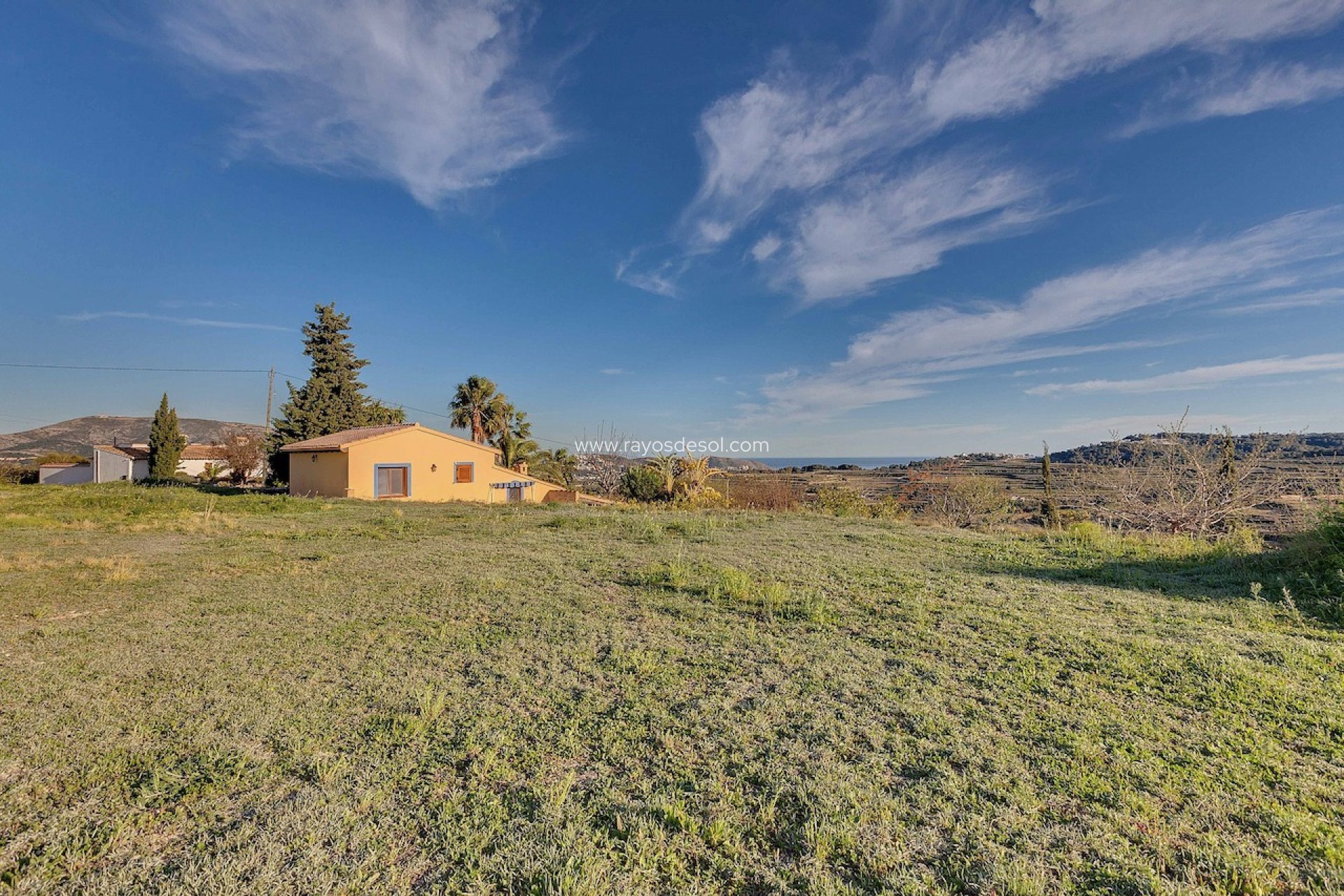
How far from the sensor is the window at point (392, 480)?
19.1 meters

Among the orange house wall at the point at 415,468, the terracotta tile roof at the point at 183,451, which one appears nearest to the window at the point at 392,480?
the orange house wall at the point at 415,468

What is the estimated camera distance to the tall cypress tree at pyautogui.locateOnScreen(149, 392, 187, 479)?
2731 centimetres

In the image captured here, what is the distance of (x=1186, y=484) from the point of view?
10148 millimetres

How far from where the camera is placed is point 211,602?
4.85m

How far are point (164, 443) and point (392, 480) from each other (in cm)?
1805

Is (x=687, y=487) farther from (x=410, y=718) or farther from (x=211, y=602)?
(x=410, y=718)

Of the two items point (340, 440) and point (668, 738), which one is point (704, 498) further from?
point (668, 738)

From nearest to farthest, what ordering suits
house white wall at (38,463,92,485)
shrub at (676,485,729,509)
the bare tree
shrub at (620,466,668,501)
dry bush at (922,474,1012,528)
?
dry bush at (922,474,1012,528) < shrub at (676,485,729,509) < shrub at (620,466,668,501) < house white wall at (38,463,92,485) < the bare tree

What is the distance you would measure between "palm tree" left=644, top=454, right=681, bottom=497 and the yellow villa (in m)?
2.61

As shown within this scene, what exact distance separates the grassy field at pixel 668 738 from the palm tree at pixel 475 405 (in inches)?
933

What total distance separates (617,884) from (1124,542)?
916 cm

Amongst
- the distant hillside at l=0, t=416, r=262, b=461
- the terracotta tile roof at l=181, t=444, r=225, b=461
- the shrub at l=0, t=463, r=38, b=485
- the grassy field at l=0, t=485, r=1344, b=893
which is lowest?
the grassy field at l=0, t=485, r=1344, b=893

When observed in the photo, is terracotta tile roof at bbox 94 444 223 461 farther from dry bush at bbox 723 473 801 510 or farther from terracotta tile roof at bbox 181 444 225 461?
dry bush at bbox 723 473 801 510

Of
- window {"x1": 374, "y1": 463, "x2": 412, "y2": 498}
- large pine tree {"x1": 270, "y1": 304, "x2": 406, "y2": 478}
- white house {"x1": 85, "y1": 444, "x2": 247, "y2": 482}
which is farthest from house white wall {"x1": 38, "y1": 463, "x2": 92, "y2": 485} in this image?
window {"x1": 374, "y1": 463, "x2": 412, "y2": 498}
